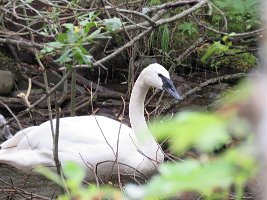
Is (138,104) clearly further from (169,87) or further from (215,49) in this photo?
(215,49)

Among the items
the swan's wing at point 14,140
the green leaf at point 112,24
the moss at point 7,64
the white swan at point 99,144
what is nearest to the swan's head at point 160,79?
the white swan at point 99,144

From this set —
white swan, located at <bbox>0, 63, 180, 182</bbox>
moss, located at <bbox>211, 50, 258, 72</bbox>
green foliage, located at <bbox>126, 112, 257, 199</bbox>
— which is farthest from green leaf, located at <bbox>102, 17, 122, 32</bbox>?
moss, located at <bbox>211, 50, 258, 72</bbox>

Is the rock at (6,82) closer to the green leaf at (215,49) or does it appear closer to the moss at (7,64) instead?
the moss at (7,64)

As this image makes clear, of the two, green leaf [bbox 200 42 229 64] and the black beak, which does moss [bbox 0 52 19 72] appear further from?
green leaf [bbox 200 42 229 64]

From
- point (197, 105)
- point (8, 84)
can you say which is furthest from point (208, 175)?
point (8, 84)

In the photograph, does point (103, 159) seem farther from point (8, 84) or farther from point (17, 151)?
point (8, 84)

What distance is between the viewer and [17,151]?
19.5ft

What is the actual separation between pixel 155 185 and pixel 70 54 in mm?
2370

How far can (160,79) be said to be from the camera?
572cm

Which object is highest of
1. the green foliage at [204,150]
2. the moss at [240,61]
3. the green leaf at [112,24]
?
the green foliage at [204,150]

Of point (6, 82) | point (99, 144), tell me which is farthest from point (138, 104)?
point (6, 82)

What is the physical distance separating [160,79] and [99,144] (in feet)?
2.50

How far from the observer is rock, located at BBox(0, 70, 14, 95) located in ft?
30.1

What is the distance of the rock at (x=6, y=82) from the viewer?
361 inches
